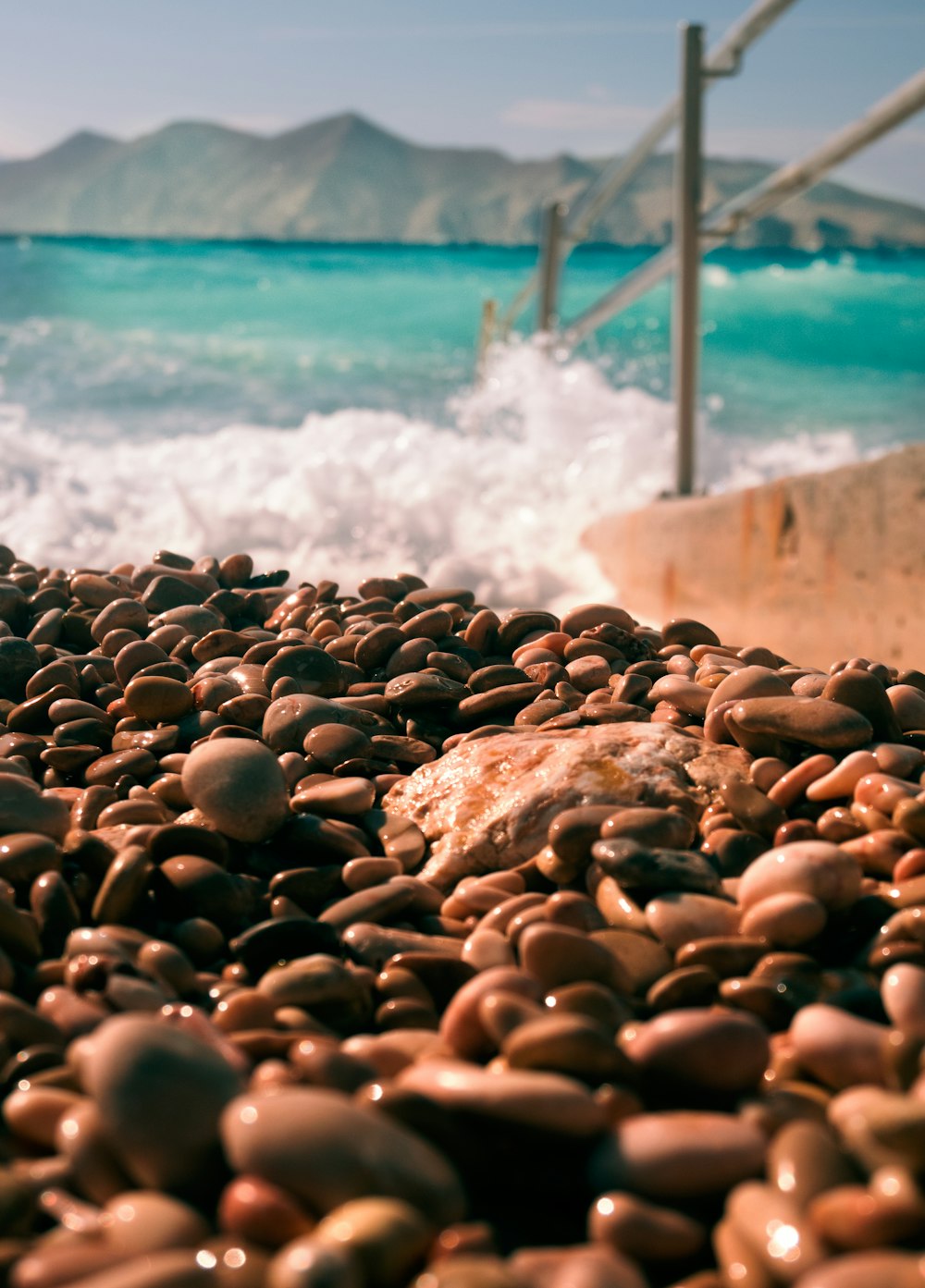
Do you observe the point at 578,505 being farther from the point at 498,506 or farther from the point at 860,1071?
the point at 860,1071

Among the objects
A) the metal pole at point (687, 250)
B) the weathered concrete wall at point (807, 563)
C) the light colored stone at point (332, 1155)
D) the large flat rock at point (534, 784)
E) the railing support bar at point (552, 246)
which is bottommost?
the light colored stone at point (332, 1155)

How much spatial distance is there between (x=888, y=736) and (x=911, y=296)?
90.3ft

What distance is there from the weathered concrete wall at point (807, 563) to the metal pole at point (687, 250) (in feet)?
0.98

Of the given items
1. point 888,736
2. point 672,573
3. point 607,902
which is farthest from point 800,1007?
point 672,573

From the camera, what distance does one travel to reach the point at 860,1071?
1.05 meters

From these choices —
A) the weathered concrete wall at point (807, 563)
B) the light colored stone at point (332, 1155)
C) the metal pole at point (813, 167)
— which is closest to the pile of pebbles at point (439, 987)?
the light colored stone at point (332, 1155)

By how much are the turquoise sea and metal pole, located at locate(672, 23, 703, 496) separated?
0.70 metres

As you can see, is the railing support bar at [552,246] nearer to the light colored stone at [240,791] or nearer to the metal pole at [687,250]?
the metal pole at [687,250]

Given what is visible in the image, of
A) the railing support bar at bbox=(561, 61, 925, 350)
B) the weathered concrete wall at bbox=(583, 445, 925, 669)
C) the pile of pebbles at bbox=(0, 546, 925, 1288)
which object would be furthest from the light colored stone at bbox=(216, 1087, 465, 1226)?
the railing support bar at bbox=(561, 61, 925, 350)

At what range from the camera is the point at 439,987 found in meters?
1.29

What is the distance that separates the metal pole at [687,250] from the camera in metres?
3.59

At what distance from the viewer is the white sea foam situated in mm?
4598

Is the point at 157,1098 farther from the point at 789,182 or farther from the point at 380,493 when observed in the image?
the point at 380,493

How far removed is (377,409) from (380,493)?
632 centimetres
